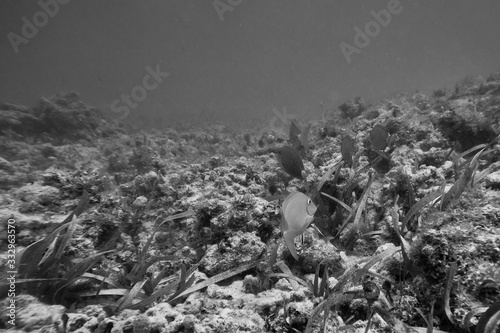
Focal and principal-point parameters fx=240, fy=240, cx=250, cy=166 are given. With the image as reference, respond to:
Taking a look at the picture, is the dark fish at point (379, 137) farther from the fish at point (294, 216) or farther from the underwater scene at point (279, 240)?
the fish at point (294, 216)

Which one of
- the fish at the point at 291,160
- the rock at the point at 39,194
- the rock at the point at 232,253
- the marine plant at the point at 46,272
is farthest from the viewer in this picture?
the fish at the point at 291,160

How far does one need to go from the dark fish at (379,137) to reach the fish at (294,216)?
7.84ft

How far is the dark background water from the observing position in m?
60.6

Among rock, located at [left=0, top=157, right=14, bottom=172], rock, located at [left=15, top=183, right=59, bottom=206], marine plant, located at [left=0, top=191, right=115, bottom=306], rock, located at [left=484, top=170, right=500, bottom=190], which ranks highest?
rock, located at [left=0, top=157, right=14, bottom=172]

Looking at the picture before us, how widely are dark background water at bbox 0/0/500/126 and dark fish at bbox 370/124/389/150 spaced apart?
42.2 meters

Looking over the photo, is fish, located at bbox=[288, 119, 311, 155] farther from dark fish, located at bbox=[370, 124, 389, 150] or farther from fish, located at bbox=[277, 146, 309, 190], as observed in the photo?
fish, located at bbox=[277, 146, 309, 190]

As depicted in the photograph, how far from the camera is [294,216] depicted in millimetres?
1546

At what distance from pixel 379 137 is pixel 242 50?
123m

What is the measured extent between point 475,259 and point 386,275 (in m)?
0.57

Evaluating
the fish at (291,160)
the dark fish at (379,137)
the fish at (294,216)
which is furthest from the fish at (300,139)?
the fish at (294,216)

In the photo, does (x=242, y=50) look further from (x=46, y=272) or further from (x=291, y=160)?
(x=46, y=272)

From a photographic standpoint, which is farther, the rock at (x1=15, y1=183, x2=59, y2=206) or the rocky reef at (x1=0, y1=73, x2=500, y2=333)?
the rock at (x1=15, y1=183, x2=59, y2=206)

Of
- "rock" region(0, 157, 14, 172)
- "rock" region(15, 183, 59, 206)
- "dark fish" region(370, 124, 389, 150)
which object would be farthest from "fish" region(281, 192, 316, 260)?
"rock" region(0, 157, 14, 172)

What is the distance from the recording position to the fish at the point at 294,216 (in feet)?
5.07
